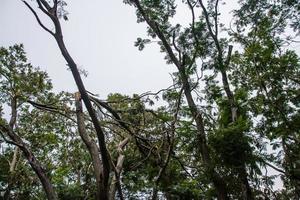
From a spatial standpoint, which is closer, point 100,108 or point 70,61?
point 70,61

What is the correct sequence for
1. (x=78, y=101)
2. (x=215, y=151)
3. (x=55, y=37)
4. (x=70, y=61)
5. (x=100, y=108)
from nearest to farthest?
(x=70, y=61) → (x=55, y=37) → (x=78, y=101) → (x=100, y=108) → (x=215, y=151)

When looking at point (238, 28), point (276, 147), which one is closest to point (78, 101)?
point (276, 147)

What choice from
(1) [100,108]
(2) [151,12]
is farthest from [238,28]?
(1) [100,108]

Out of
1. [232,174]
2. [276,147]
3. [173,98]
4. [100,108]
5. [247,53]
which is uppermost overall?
[247,53]

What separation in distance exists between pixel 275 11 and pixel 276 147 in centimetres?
503

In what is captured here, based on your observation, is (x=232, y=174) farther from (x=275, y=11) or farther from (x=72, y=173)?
(x=72, y=173)

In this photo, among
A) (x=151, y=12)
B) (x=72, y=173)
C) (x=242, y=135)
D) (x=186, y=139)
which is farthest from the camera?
(x=72, y=173)

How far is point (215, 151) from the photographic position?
808cm

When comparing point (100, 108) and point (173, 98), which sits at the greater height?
point (173, 98)

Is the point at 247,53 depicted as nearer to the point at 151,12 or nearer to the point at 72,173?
the point at 151,12

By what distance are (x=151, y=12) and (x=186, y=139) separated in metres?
6.36

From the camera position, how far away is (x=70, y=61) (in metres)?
4.59

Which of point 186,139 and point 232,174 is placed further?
point 186,139

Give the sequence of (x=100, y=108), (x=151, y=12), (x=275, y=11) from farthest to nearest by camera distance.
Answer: (x=151, y=12), (x=275, y=11), (x=100, y=108)
